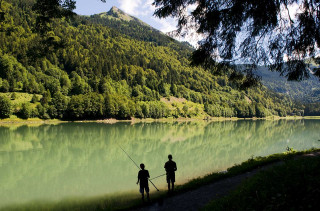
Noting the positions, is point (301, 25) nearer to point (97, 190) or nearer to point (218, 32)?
point (218, 32)

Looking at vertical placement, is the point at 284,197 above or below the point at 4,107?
below

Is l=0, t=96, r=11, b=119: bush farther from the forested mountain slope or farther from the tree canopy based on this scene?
the tree canopy

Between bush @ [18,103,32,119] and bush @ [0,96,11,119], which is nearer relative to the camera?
bush @ [0,96,11,119]

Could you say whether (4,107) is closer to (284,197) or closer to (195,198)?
(195,198)

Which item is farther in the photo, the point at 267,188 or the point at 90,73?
the point at 90,73

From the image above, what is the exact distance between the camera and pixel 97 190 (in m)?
17.3

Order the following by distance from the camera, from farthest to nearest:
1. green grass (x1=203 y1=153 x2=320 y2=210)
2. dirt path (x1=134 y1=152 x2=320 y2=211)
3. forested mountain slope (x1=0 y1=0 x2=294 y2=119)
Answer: forested mountain slope (x1=0 y1=0 x2=294 y2=119)
dirt path (x1=134 y1=152 x2=320 y2=211)
green grass (x1=203 y1=153 x2=320 y2=210)

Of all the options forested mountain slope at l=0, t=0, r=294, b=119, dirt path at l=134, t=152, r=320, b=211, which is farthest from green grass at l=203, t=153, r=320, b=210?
forested mountain slope at l=0, t=0, r=294, b=119

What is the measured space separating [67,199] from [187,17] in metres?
14.5

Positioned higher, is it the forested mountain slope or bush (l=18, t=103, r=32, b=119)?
the forested mountain slope

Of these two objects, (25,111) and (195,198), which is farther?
(25,111)

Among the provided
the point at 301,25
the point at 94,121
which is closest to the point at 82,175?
the point at 301,25

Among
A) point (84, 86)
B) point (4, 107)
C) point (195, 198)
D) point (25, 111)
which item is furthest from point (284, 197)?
point (84, 86)

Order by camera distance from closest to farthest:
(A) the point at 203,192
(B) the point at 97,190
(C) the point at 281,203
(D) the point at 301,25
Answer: (C) the point at 281,203
(D) the point at 301,25
(A) the point at 203,192
(B) the point at 97,190
